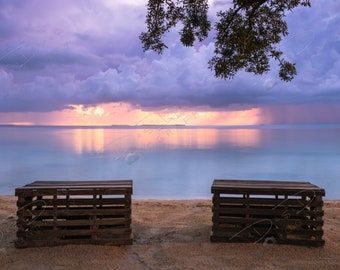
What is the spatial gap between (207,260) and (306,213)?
236 centimetres

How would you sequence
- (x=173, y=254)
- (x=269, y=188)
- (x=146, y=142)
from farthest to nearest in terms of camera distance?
1. (x=146, y=142)
2. (x=269, y=188)
3. (x=173, y=254)

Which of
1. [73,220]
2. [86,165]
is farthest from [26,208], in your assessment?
[86,165]

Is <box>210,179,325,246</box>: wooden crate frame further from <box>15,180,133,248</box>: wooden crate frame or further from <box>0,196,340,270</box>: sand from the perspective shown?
<box>15,180,133,248</box>: wooden crate frame

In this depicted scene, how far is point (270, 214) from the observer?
8.29 m

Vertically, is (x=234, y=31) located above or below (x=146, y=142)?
above

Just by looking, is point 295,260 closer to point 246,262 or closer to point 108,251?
point 246,262

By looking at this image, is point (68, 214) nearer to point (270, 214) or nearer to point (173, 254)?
point (173, 254)

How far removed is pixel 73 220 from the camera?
8.18 m

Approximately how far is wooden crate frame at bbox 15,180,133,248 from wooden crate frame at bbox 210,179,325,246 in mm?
1970

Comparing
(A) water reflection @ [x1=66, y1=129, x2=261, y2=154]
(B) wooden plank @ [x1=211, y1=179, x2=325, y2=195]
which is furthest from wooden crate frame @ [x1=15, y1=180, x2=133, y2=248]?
(A) water reflection @ [x1=66, y1=129, x2=261, y2=154]

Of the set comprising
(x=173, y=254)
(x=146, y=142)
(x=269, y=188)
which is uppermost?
(x=269, y=188)

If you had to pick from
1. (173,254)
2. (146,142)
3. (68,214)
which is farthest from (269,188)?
(146,142)

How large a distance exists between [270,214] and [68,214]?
13.8ft

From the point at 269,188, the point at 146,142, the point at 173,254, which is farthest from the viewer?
the point at 146,142
